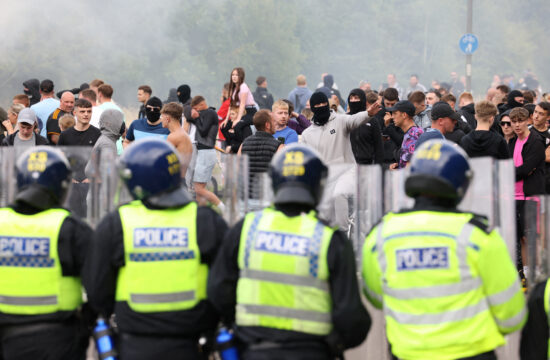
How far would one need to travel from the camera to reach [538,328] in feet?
13.5

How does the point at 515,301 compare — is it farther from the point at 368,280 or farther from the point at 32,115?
the point at 32,115

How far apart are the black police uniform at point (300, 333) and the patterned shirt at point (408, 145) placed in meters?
5.12

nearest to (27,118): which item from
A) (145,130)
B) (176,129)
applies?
(145,130)

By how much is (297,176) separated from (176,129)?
5273 millimetres

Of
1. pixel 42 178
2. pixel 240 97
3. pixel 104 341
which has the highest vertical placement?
pixel 240 97

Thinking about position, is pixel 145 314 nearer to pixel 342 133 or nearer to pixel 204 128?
pixel 342 133

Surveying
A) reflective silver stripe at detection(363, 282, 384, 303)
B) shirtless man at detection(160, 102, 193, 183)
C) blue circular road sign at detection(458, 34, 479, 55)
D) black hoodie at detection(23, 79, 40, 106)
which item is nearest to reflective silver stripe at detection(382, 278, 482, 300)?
reflective silver stripe at detection(363, 282, 384, 303)

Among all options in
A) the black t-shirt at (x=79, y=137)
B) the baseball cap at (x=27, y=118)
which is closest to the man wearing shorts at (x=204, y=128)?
the black t-shirt at (x=79, y=137)

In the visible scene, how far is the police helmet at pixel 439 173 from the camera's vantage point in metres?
4.04

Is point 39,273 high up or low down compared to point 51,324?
up

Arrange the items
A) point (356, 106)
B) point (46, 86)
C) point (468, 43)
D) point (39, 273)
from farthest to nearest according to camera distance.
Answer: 1. point (468, 43)
2. point (46, 86)
3. point (356, 106)
4. point (39, 273)

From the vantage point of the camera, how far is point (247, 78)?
38906mm

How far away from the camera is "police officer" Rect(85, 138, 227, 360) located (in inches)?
170

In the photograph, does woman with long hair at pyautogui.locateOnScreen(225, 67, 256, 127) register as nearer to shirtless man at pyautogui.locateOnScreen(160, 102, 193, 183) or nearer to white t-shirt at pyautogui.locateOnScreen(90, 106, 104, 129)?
white t-shirt at pyautogui.locateOnScreen(90, 106, 104, 129)
